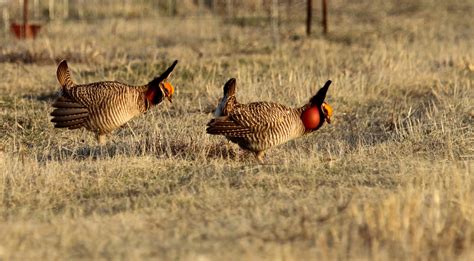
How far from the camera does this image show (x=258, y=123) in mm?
6410

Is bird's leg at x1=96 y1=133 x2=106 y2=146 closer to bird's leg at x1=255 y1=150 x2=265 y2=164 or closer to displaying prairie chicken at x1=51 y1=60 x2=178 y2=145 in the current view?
displaying prairie chicken at x1=51 y1=60 x2=178 y2=145

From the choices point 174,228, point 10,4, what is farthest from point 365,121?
point 10,4

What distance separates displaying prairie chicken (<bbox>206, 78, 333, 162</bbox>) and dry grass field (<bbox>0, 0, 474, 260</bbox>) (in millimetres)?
186

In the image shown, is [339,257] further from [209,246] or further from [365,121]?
[365,121]

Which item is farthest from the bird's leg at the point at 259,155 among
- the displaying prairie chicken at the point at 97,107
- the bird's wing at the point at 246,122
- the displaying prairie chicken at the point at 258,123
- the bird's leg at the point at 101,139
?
the bird's leg at the point at 101,139

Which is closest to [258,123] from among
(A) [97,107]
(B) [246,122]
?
(B) [246,122]

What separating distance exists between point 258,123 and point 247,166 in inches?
12.8

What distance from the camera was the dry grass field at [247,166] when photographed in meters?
4.50

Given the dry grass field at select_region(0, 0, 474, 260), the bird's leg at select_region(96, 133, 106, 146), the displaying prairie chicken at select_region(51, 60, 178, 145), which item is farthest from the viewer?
the bird's leg at select_region(96, 133, 106, 146)

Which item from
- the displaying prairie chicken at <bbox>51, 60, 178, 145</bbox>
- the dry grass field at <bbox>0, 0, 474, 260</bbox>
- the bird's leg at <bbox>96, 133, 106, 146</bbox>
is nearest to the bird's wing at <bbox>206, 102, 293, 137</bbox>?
the dry grass field at <bbox>0, 0, 474, 260</bbox>

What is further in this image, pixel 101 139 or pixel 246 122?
pixel 101 139

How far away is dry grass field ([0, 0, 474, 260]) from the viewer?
4.50 m

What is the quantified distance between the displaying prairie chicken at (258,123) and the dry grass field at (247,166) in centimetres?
19

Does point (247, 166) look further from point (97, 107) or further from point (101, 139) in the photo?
point (101, 139)
